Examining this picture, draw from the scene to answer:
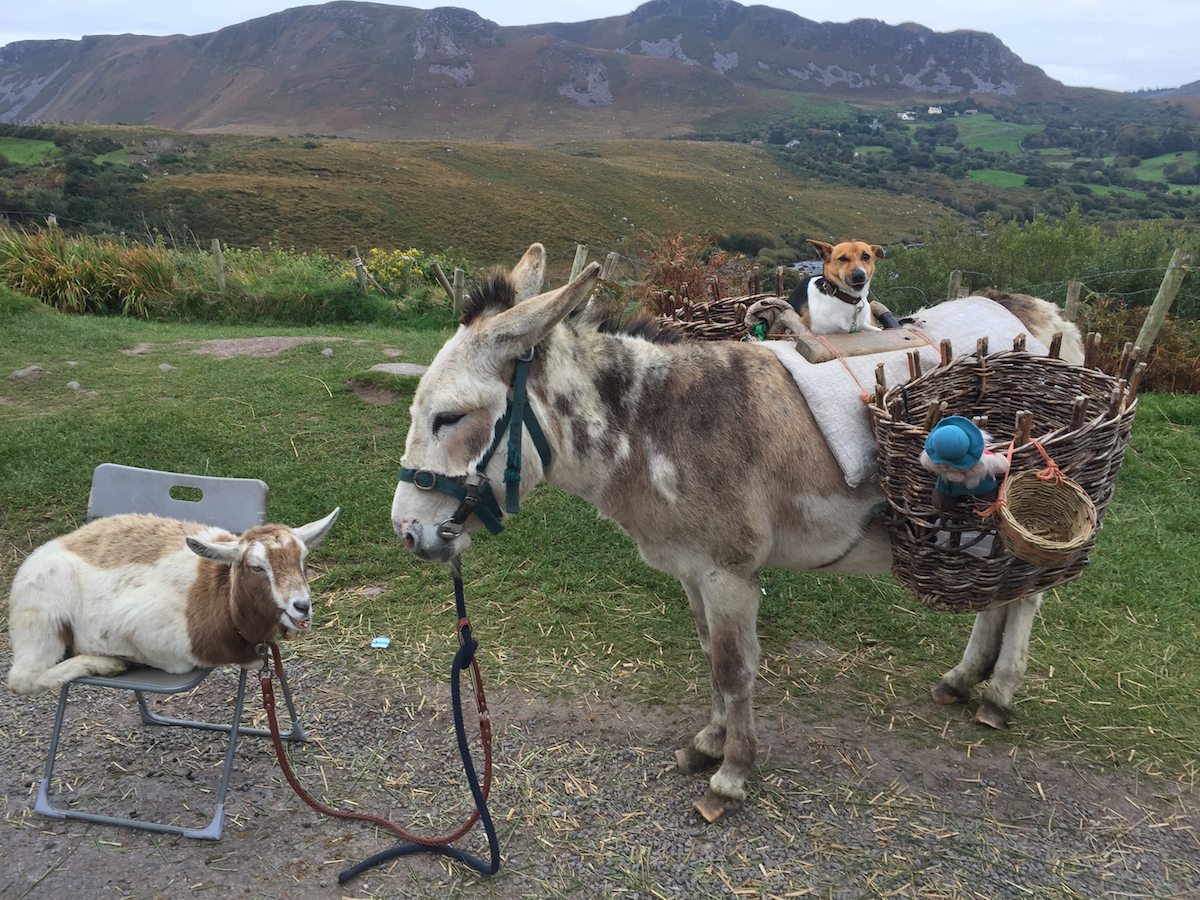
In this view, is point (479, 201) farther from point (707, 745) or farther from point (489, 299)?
point (707, 745)

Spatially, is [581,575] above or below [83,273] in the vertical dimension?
below

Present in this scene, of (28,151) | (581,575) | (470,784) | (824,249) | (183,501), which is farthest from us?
(28,151)

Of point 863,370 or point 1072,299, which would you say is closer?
point 863,370

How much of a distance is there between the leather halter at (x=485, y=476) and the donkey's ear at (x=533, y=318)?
66 mm

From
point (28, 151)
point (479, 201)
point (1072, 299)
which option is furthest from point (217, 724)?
point (28, 151)

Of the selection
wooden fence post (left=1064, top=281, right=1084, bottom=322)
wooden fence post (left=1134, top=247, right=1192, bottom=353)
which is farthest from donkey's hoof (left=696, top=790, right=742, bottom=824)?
wooden fence post (left=1064, top=281, right=1084, bottom=322)

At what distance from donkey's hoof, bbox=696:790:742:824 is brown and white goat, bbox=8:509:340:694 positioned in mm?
2054

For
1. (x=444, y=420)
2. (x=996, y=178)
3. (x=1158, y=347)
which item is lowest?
(x=1158, y=347)

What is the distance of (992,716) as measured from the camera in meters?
3.81

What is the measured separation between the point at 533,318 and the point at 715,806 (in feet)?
7.84

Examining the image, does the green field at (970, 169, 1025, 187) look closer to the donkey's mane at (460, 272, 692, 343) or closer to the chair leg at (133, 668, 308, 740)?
the donkey's mane at (460, 272, 692, 343)

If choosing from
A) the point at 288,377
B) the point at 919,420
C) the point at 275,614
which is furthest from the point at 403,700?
the point at 288,377

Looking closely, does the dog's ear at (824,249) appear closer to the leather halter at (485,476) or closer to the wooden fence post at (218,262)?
the leather halter at (485,476)

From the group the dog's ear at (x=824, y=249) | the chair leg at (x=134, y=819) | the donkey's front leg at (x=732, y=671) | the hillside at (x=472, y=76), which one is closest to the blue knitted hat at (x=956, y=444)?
the donkey's front leg at (x=732, y=671)
